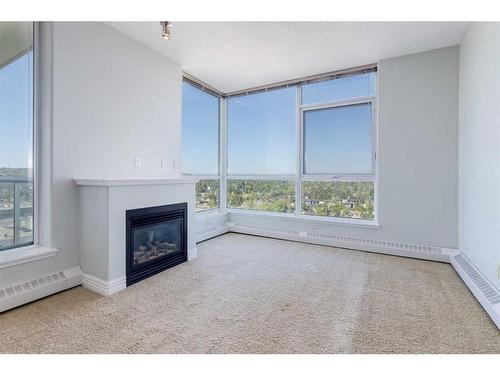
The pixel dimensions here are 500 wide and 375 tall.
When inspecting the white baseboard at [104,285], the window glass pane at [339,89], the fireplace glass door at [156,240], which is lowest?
the white baseboard at [104,285]

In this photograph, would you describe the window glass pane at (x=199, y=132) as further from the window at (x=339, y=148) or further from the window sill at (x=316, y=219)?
the window at (x=339, y=148)

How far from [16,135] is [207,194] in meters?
2.57

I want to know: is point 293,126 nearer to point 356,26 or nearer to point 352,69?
point 352,69

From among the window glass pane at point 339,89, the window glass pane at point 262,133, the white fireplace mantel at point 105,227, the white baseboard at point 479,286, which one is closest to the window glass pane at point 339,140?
the window glass pane at point 339,89

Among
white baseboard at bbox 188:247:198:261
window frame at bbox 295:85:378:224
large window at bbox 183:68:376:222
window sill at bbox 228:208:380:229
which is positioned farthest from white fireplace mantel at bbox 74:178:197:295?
window frame at bbox 295:85:378:224

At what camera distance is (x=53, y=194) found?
2154mm

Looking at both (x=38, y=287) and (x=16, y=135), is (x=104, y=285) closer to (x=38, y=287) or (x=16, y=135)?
(x=38, y=287)

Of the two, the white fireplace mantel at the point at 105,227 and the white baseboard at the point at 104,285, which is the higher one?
the white fireplace mantel at the point at 105,227

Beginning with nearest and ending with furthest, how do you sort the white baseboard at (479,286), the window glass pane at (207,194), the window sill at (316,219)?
the white baseboard at (479,286)
the window sill at (316,219)
the window glass pane at (207,194)

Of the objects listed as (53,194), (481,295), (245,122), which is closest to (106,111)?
(53,194)

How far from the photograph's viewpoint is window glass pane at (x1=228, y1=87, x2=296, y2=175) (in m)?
4.10

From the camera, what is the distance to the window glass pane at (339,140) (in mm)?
3506

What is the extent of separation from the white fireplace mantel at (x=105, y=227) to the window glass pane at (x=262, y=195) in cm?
228
